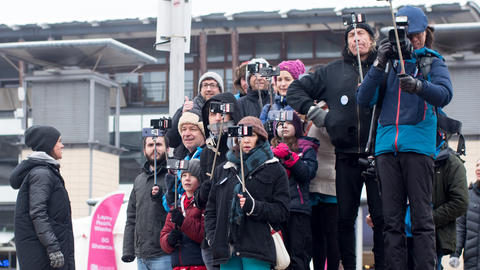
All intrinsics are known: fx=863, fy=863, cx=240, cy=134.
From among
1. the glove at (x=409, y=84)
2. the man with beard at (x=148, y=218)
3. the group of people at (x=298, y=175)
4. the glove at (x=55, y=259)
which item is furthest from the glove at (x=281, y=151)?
the glove at (x=55, y=259)

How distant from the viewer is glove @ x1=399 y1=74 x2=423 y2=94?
517 centimetres

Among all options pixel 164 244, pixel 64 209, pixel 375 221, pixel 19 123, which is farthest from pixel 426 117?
pixel 19 123

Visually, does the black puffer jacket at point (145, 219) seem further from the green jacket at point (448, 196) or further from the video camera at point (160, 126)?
the green jacket at point (448, 196)

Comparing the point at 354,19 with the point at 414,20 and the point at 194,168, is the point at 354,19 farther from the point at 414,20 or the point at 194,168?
the point at 194,168

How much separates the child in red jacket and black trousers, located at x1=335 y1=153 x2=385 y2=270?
108cm

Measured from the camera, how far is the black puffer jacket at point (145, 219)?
24.2 feet

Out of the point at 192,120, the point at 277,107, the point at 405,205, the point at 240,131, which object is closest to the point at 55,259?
the point at 192,120

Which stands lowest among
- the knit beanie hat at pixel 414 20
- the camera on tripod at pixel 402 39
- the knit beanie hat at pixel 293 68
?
the knit beanie hat at pixel 293 68

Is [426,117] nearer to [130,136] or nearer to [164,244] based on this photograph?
[164,244]

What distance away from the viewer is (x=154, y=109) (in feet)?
97.9

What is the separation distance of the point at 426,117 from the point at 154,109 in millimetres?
24628

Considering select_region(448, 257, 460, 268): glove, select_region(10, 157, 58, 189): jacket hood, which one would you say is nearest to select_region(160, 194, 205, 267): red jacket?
select_region(10, 157, 58, 189): jacket hood

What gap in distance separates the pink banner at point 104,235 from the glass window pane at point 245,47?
16.9 m

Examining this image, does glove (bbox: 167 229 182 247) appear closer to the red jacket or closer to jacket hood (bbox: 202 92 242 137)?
the red jacket
